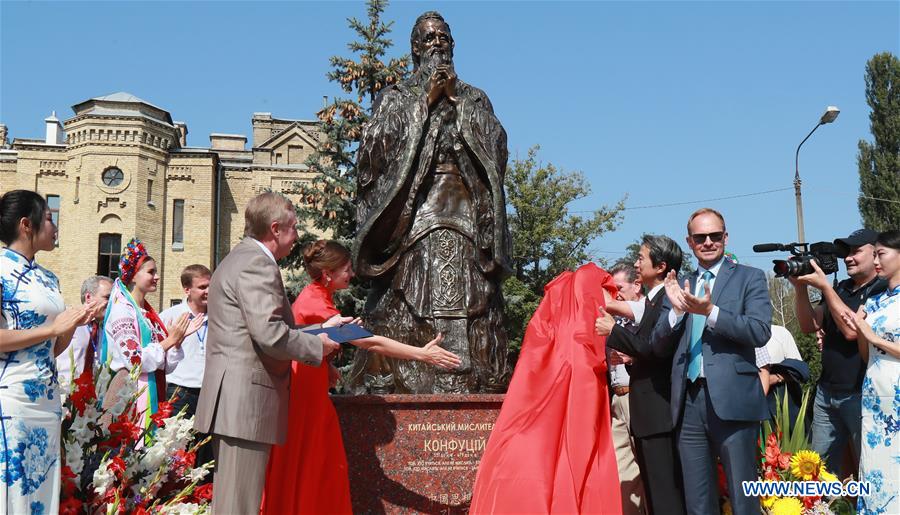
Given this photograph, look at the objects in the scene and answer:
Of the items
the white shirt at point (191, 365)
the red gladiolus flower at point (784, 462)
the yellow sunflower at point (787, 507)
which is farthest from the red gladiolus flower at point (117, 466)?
the red gladiolus flower at point (784, 462)

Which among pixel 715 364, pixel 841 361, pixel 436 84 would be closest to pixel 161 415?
pixel 715 364

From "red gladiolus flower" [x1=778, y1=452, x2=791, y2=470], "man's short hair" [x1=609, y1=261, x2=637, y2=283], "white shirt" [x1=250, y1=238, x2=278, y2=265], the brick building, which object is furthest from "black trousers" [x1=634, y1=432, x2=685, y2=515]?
the brick building

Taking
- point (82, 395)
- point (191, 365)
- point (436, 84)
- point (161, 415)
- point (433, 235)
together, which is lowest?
point (161, 415)

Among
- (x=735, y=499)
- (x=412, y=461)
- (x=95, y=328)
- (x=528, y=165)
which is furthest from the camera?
(x=528, y=165)

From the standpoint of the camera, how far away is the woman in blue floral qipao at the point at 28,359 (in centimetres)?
388

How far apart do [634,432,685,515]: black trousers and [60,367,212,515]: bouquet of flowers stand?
253 centimetres

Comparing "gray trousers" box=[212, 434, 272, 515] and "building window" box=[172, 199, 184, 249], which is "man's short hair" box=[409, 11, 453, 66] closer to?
"gray trousers" box=[212, 434, 272, 515]

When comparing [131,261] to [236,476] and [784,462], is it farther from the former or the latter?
[784,462]

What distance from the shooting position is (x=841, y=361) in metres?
5.66

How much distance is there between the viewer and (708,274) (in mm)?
4852

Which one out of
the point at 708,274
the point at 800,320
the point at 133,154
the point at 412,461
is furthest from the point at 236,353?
the point at 133,154

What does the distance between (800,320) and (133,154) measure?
119ft

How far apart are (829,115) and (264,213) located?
15926 millimetres

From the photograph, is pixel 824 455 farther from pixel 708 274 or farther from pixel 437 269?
pixel 437 269
